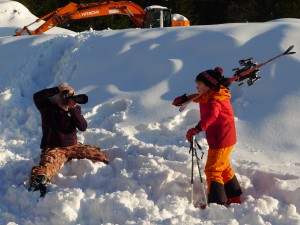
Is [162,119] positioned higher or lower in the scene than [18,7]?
higher

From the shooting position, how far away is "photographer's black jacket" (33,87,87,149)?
5191 mm

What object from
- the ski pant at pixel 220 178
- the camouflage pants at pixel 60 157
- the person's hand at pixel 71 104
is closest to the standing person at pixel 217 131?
the ski pant at pixel 220 178

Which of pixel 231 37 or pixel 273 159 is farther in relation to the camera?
pixel 231 37

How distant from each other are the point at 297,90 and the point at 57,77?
4.09 meters

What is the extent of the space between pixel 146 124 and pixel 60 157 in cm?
190

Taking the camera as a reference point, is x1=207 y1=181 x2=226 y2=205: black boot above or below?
below

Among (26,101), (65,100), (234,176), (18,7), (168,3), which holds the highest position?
(65,100)

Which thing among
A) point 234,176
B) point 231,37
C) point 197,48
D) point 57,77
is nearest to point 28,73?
point 57,77

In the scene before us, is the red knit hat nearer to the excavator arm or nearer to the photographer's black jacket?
the photographer's black jacket

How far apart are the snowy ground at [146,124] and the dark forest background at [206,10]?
683 inches

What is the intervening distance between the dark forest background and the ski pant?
23.4m

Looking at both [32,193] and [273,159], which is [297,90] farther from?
[32,193]

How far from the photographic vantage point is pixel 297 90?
22.9ft

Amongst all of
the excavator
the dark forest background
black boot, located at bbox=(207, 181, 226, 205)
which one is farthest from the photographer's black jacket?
the dark forest background
